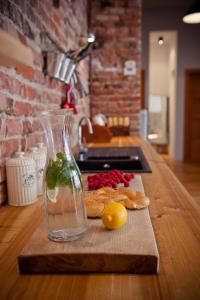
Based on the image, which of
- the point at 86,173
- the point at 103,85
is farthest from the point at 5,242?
the point at 103,85

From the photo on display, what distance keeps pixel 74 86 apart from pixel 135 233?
1754 mm

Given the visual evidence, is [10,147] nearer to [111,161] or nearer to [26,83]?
[26,83]

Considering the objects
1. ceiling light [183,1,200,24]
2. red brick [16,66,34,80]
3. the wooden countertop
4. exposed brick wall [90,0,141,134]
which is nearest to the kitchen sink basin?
red brick [16,66,34,80]

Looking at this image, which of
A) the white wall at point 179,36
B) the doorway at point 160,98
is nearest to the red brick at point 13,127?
the white wall at point 179,36

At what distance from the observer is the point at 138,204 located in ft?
2.81

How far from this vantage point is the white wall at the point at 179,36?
512cm

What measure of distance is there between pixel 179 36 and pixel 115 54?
96.2 inches

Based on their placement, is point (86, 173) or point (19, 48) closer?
point (19, 48)

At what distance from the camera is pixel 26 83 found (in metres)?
1.23

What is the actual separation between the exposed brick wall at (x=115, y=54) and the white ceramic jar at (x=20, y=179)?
2.57 metres

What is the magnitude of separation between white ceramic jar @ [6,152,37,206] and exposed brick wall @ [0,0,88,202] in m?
0.03

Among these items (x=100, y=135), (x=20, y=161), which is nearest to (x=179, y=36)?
(x=100, y=135)

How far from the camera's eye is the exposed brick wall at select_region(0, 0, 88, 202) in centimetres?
102

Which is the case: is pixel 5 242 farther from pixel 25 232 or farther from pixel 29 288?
pixel 29 288
